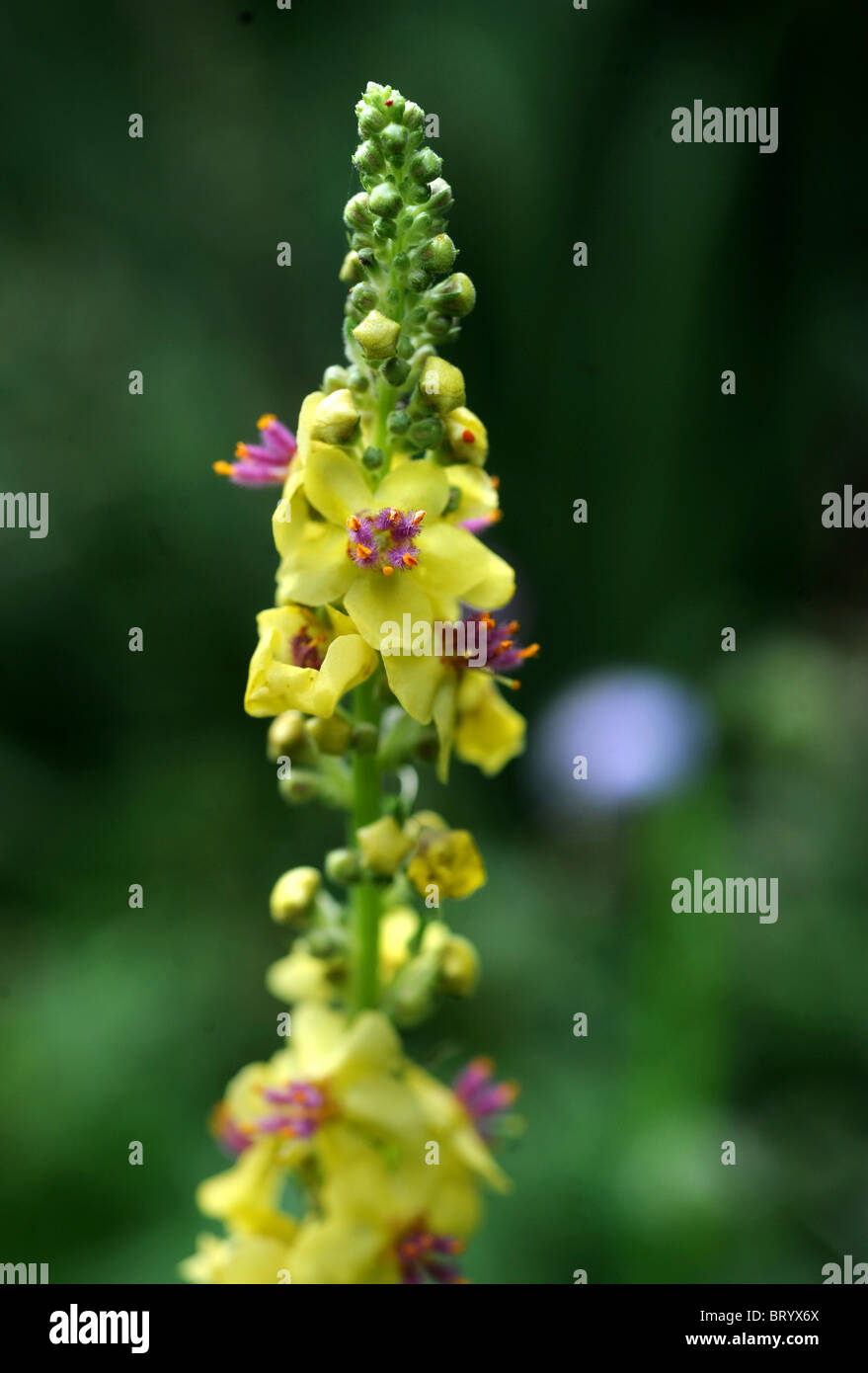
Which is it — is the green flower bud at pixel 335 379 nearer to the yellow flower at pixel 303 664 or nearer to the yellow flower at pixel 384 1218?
the yellow flower at pixel 303 664

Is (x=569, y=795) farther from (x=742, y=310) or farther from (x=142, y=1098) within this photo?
(x=742, y=310)

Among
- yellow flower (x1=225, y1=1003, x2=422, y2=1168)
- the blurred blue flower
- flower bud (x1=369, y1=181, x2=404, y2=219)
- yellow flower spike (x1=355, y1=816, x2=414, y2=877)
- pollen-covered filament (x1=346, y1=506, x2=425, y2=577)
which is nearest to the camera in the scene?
flower bud (x1=369, y1=181, x2=404, y2=219)

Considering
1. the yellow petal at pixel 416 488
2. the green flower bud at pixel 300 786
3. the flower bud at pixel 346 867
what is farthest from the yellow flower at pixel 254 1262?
the yellow petal at pixel 416 488

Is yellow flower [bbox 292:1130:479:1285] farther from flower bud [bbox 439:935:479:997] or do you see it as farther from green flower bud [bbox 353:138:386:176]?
green flower bud [bbox 353:138:386:176]

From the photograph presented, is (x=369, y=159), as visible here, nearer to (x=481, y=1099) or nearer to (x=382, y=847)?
(x=382, y=847)

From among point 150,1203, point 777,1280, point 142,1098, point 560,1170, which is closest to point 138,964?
point 142,1098

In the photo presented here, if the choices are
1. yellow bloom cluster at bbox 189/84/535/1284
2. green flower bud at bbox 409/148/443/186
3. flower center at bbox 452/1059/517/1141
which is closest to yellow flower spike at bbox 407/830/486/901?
yellow bloom cluster at bbox 189/84/535/1284
